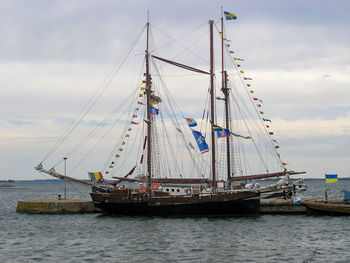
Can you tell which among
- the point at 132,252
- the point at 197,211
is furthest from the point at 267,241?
the point at 197,211

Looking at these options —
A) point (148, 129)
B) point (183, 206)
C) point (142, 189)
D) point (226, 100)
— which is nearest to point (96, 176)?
point (142, 189)

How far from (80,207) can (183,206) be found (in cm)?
1483

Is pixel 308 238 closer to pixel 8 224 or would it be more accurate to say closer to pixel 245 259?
pixel 245 259

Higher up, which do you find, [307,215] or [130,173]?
[130,173]

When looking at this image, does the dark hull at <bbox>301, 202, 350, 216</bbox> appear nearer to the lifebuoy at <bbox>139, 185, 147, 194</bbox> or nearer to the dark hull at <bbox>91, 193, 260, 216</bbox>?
the dark hull at <bbox>91, 193, 260, 216</bbox>

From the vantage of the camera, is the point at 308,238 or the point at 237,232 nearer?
the point at 308,238

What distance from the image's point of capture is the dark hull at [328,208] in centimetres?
5047

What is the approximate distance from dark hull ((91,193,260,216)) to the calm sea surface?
174 cm

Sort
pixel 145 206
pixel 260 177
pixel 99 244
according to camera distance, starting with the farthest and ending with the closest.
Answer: pixel 260 177
pixel 145 206
pixel 99 244

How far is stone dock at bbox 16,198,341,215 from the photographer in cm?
5516

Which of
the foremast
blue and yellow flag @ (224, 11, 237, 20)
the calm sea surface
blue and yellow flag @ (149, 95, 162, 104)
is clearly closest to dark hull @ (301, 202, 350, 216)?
the calm sea surface

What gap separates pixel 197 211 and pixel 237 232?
1240cm

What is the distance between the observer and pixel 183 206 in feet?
175

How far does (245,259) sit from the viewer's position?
96.6ft
